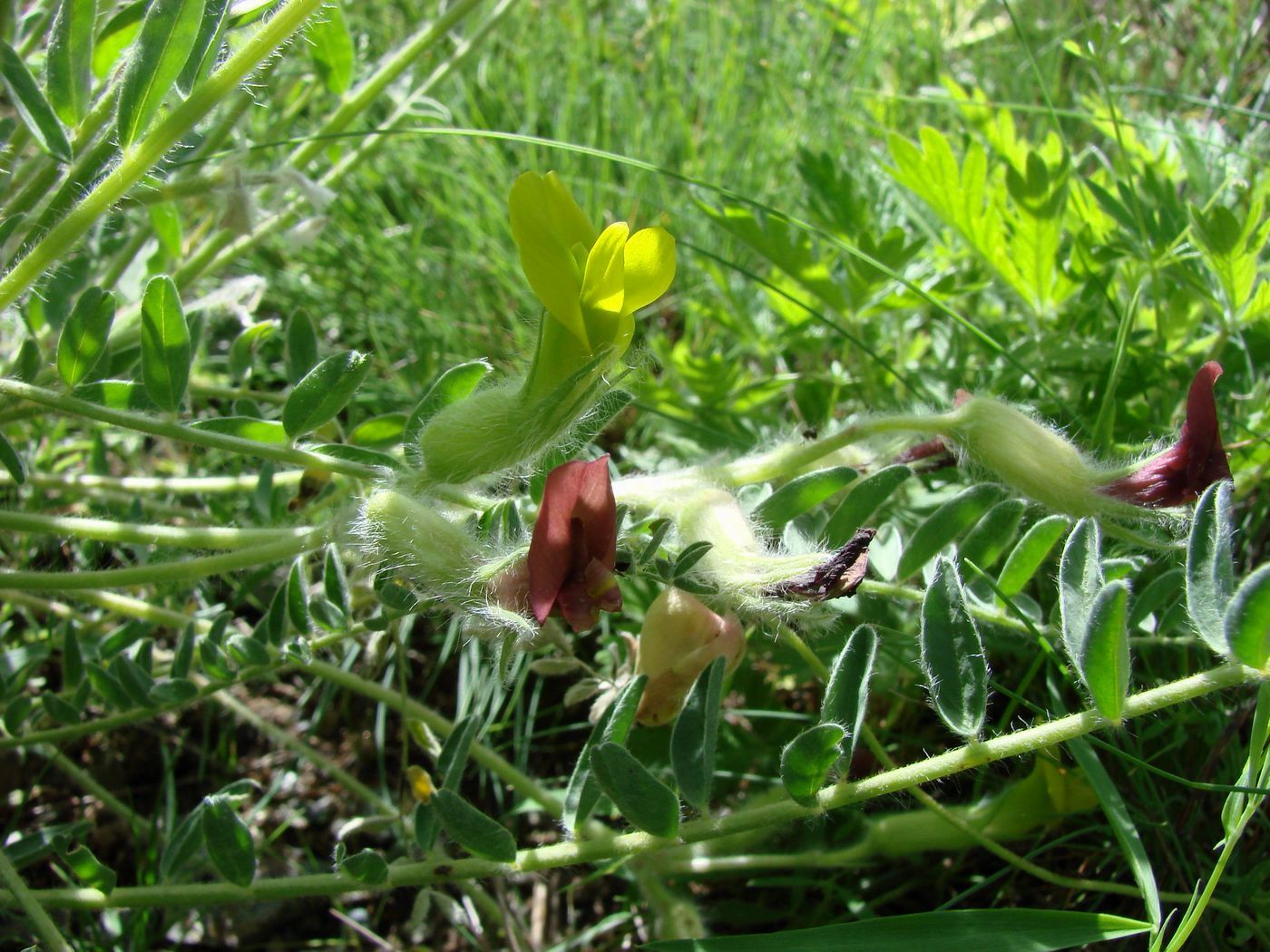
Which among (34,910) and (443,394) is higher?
(443,394)

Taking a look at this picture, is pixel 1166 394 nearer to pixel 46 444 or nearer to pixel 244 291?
pixel 244 291

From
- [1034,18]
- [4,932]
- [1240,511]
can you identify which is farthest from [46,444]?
[1034,18]

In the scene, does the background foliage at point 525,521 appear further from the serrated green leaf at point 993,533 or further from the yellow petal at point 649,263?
the yellow petal at point 649,263

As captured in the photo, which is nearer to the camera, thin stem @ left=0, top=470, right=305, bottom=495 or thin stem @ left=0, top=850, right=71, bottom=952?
thin stem @ left=0, top=850, right=71, bottom=952

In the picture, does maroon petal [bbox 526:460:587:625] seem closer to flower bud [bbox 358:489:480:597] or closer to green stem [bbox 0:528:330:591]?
flower bud [bbox 358:489:480:597]

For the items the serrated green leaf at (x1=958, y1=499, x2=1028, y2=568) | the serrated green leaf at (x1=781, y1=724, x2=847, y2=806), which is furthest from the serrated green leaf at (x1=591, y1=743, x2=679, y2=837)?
the serrated green leaf at (x1=958, y1=499, x2=1028, y2=568)

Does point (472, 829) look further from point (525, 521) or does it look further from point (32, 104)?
point (32, 104)

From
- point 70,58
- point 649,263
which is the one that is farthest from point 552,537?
point 70,58
